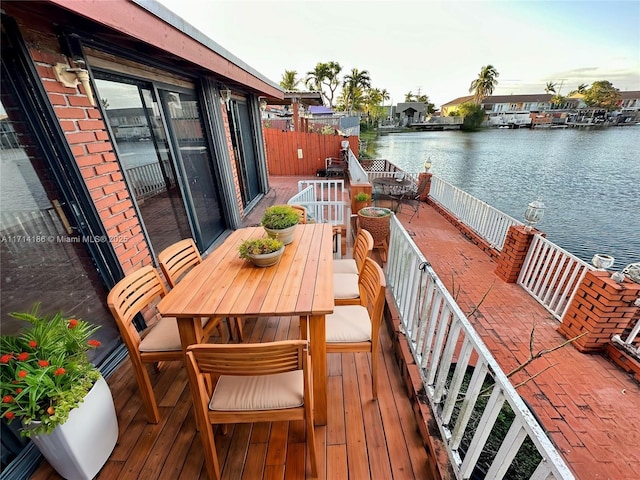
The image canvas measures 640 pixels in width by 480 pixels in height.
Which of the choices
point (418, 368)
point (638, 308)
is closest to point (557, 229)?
point (638, 308)

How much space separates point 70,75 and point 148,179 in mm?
1003

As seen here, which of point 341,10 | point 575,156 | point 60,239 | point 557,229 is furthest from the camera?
point 575,156

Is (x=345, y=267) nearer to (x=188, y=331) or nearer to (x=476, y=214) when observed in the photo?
(x=188, y=331)

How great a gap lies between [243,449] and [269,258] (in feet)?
3.48

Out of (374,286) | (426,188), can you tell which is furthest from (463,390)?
(426,188)

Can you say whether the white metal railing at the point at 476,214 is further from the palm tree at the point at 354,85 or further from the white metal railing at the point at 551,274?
the palm tree at the point at 354,85

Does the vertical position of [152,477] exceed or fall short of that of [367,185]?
it falls short

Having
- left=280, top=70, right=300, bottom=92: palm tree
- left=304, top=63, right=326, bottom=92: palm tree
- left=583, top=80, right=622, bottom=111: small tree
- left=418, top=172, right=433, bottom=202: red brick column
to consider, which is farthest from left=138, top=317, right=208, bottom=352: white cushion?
left=583, top=80, right=622, bottom=111: small tree

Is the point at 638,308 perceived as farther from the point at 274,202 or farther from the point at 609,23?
the point at 609,23

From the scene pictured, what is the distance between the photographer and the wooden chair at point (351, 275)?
6.11ft

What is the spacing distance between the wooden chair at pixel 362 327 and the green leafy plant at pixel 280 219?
61cm

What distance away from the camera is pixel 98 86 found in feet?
6.09

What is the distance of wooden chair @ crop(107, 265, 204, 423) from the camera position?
1.37 meters

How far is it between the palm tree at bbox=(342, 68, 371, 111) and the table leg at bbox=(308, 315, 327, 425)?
3977cm
